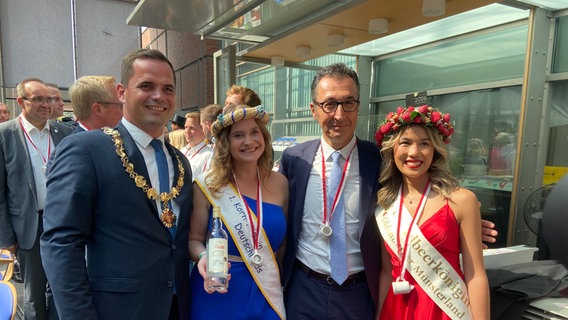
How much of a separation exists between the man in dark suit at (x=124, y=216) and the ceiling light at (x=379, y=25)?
2.58 m

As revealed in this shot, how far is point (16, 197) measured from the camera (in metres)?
3.35

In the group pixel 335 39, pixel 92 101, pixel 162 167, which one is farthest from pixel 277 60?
pixel 162 167

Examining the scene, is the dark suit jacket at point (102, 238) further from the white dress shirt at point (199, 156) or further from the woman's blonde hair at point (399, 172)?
the white dress shirt at point (199, 156)

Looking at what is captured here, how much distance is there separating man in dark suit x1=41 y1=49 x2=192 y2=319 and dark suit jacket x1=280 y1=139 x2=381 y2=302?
601 mm

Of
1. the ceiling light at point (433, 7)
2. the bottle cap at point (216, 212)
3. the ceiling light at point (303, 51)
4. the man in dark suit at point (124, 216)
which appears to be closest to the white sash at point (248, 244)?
the bottle cap at point (216, 212)

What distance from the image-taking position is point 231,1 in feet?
13.3

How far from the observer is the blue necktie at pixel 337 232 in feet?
6.55

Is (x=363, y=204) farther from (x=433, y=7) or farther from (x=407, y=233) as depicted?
(x=433, y=7)

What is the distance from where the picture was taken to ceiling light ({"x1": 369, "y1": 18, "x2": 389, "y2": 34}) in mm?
3747

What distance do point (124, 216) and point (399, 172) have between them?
4.93 ft

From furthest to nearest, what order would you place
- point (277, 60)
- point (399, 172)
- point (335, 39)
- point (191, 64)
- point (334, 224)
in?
point (191, 64), point (277, 60), point (335, 39), point (399, 172), point (334, 224)

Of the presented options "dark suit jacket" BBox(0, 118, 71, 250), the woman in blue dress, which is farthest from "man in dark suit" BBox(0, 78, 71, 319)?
the woman in blue dress

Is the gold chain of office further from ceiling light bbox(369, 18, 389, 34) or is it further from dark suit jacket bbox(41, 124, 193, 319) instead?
ceiling light bbox(369, 18, 389, 34)

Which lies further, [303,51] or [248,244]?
[303,51]
